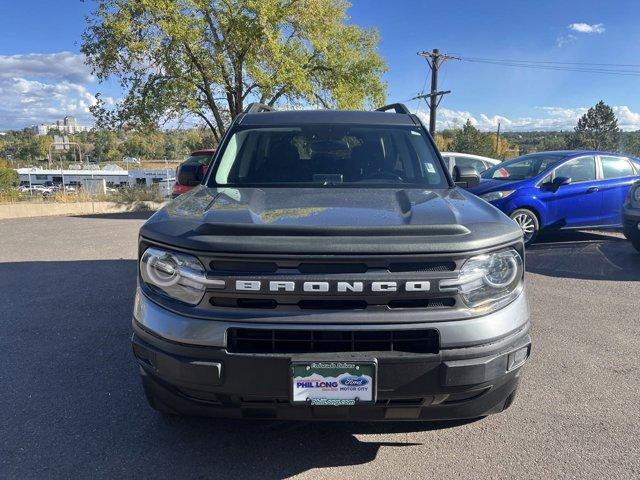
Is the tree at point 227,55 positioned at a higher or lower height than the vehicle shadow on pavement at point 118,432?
higher

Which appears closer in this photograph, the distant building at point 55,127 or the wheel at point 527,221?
the wheel at point 527,221

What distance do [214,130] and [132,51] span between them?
17.3ft

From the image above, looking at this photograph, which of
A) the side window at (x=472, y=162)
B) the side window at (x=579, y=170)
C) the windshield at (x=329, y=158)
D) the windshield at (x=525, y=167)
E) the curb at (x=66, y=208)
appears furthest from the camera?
the curb at (x=66, y=208)

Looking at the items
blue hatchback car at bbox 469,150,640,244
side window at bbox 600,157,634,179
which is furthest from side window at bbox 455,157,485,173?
side window at bbox 600,157,634,179

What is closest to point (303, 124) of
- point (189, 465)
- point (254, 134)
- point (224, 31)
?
point (254, 134)

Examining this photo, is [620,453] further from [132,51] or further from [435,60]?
[435,60]

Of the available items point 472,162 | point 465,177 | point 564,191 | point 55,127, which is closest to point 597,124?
point 472,162

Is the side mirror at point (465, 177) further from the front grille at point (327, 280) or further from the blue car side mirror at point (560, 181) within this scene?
the blue car side mirror at point (560, 181)

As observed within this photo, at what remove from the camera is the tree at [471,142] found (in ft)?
236

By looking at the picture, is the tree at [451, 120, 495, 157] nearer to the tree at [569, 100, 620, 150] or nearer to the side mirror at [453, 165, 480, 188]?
the tree at [569, 100, 620, 150]

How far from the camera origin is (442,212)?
2479 mm

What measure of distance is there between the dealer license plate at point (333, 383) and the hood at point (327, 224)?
0.48 meters

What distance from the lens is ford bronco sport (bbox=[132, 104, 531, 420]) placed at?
6.81 feet

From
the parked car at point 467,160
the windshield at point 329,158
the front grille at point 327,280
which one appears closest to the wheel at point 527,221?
the parked car at point 467,160
